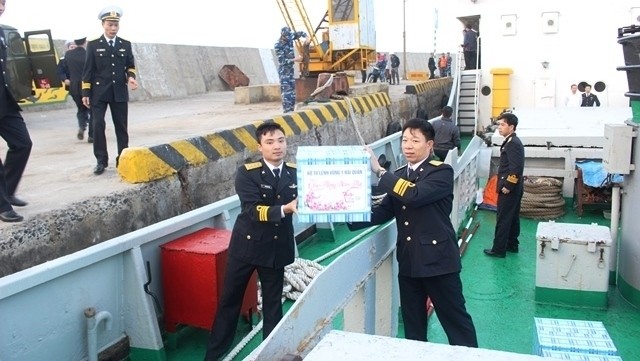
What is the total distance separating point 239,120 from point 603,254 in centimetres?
666

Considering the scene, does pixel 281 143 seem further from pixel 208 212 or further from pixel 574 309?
pixel 574 309

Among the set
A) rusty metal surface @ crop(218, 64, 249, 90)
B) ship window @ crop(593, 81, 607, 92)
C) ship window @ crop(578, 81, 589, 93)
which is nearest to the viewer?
ship window @ crop(578, 81, 589, 93)

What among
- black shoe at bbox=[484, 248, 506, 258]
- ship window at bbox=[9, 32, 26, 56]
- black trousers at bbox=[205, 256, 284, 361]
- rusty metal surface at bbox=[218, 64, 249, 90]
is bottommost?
black shoe at bbox=[484, 248, 506, 258]

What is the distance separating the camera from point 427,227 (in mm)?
3223

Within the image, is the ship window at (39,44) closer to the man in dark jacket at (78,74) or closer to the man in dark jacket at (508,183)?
the man in dark jacket at (78,74)

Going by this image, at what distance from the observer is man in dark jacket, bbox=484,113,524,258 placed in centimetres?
575

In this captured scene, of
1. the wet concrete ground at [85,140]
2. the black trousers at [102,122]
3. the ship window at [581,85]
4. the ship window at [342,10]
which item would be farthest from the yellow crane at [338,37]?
the black trousers at [102,122]

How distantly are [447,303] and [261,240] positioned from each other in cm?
117

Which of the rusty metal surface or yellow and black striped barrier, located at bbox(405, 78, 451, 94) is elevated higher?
the rusty metal surface

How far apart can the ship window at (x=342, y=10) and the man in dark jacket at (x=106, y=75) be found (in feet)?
35.3

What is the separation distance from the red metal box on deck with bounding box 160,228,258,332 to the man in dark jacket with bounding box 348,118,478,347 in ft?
3.64

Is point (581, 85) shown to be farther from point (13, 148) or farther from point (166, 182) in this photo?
point (13, 148)

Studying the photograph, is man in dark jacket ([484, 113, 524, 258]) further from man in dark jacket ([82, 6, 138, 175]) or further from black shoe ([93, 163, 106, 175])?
black shoe ([93, 163, 106, 175])

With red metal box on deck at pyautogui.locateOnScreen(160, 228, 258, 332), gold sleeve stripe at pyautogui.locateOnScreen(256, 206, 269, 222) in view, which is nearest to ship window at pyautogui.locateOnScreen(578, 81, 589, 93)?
red metal box on deck at pyautogui.locateOnScreen(160, 228, 258, 332)
